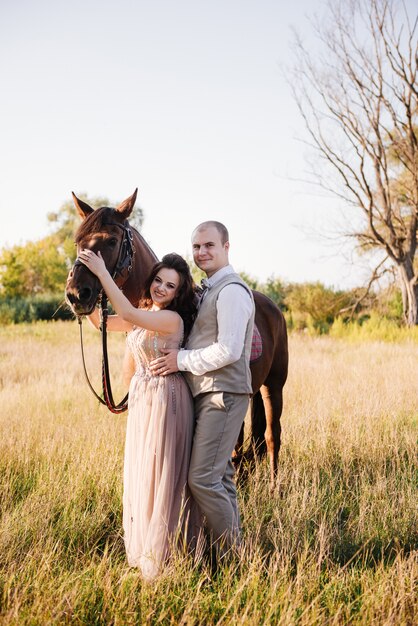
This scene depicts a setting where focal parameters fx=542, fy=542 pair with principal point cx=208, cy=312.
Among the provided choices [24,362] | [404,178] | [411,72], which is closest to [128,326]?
[24,362]

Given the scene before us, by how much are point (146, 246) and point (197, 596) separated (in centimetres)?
194

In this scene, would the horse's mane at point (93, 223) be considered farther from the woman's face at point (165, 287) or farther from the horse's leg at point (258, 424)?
the horse's leg at point (258, 424)

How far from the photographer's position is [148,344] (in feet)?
9.36

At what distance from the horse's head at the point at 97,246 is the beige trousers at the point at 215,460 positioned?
2.65ft

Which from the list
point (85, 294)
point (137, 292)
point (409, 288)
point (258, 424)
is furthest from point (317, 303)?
point (85, 294)

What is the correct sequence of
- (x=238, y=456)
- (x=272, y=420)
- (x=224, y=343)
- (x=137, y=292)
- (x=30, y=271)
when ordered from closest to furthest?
(x=224, y=343), (x=137, y=292), (x=238, y=456), (x=272, y=420), (x=30, y=271)

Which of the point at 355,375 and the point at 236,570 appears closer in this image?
the point at 236,570

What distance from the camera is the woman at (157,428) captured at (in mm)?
2697

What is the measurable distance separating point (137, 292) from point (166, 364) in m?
0.68

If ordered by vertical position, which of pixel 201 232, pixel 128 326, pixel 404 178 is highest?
pixel 404 178

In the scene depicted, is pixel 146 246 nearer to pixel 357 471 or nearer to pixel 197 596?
pixel 197 596

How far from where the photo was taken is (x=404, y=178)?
17.6 m

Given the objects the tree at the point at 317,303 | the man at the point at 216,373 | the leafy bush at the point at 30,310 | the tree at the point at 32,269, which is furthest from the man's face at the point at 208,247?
the tree at the point at 32,269

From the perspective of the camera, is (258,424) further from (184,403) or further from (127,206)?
(127,206)
